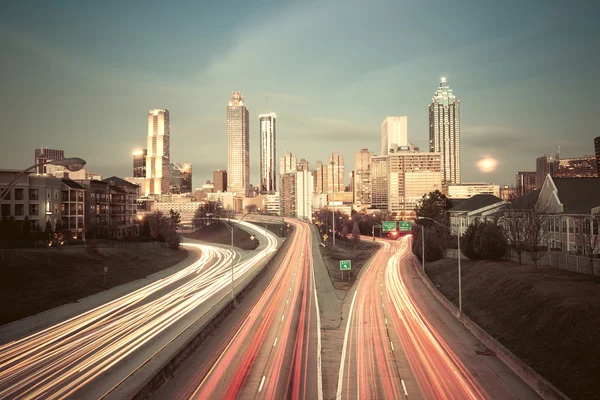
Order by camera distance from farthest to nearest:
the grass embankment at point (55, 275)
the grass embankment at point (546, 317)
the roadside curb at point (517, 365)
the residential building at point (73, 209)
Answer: the residential building at point (73, 209)
the grass embankment at point (55, 275)
the grass embankment at point (546, 317)
the roadside curb at point (517, 365)

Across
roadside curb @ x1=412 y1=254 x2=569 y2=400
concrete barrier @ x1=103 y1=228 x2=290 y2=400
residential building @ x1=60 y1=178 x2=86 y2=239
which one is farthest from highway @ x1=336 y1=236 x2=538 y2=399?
residential building @ x1=60 y1=178 x2=86 y2=239

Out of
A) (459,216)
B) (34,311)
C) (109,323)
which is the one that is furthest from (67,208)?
(459,216)

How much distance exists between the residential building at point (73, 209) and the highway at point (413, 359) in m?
60.0

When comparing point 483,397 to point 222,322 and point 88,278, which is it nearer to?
point 222,322

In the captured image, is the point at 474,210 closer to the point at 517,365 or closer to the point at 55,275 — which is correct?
the point at 517,365

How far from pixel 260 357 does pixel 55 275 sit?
106ft

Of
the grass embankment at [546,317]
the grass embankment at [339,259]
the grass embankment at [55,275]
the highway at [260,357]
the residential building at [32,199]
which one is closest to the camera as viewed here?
the highway at [260,357]

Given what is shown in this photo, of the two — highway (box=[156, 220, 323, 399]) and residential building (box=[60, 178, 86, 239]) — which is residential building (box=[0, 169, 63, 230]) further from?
highway (box=[156, 220, 323, 399])

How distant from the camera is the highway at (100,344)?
21719mm

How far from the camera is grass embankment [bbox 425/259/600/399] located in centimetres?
2183

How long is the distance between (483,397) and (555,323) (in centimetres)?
1021

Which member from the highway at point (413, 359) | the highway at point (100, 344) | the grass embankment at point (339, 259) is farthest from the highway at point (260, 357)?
the grass embankment at point (339, 259)

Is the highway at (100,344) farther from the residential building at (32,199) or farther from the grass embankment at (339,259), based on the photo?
the residential building at (32,199)

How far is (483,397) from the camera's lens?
803 inches
